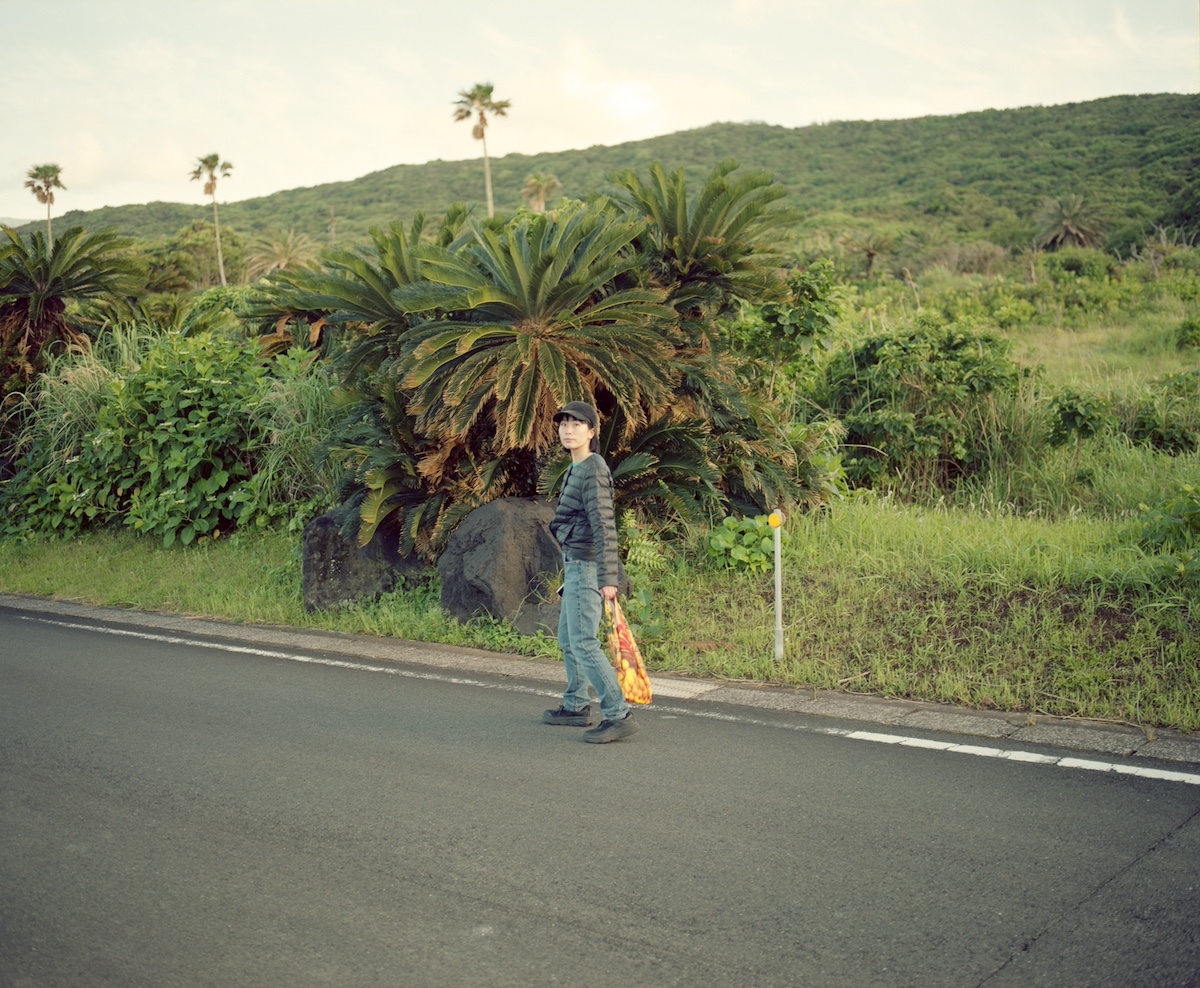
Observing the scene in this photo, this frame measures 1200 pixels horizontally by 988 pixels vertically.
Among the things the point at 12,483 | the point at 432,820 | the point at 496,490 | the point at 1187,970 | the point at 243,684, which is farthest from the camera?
the point at 12,483

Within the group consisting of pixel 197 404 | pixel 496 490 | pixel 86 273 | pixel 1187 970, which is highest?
pixel 86 273

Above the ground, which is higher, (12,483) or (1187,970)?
(12,483)

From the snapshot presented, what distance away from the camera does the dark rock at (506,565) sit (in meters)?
9.05

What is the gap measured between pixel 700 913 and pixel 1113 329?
70.4ft

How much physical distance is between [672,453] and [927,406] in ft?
14.6

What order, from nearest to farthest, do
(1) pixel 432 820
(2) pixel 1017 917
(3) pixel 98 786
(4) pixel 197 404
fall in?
1. (2) pixel 1017 917
2. (1) pixel 432 820
3. (3) pixel 98 786
4. (4) pixel 197 404

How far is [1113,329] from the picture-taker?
73.3 ft

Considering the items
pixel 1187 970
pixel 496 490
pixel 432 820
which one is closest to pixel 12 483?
pixel 496 490

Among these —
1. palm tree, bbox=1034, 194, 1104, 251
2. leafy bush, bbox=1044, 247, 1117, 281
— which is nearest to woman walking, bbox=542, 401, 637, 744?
leafy bush, bbox=1044, 247, 1117, 281

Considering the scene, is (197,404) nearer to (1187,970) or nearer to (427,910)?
(427,910)

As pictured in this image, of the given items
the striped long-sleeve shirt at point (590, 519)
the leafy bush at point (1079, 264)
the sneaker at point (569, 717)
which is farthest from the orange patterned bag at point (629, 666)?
the leafy bush at point (1079, 264)

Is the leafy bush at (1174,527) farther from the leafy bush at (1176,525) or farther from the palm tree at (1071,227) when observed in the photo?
the palm tree at (1071,227)

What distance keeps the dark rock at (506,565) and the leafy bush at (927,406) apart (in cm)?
454

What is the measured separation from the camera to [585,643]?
6371 mm
